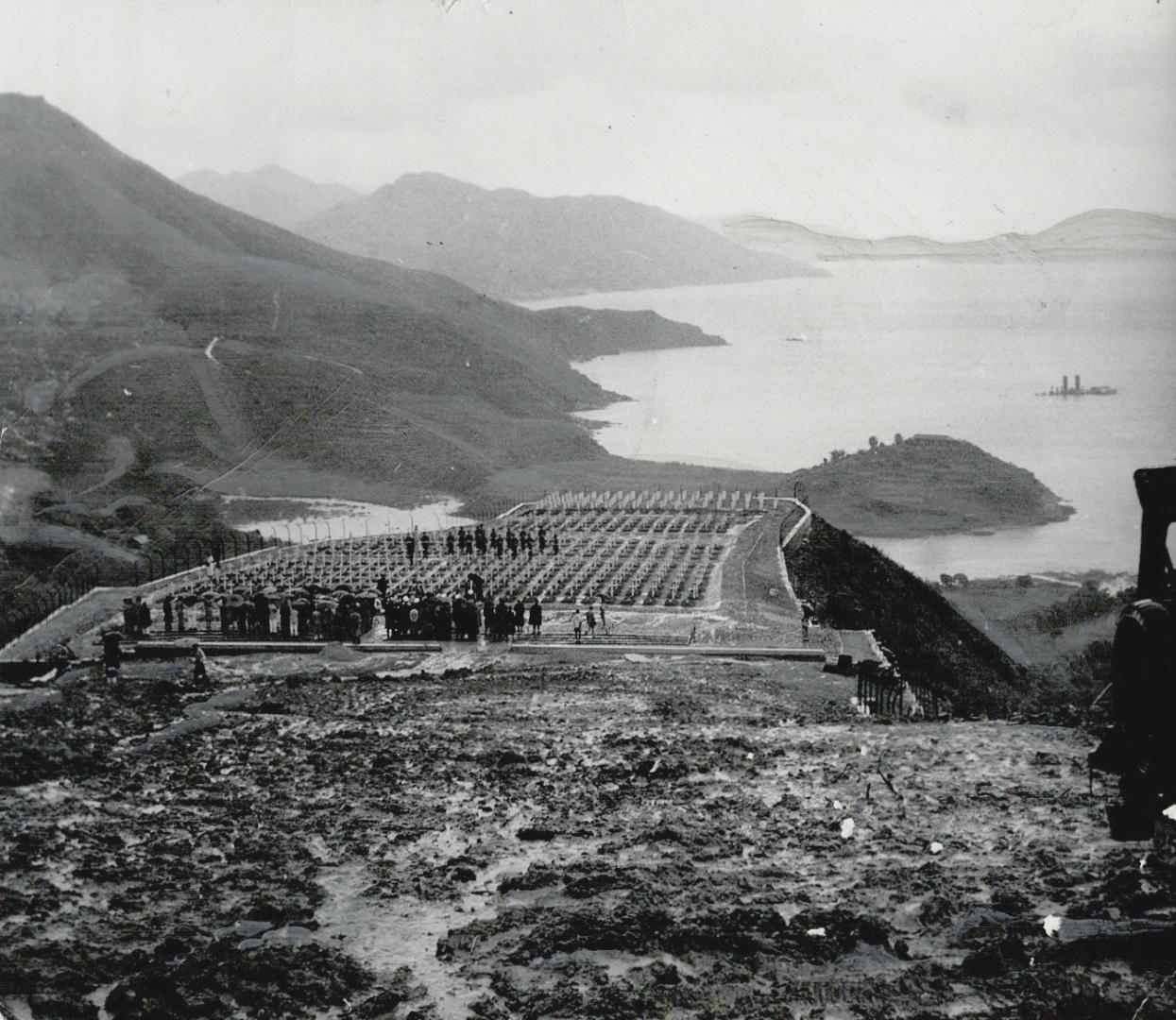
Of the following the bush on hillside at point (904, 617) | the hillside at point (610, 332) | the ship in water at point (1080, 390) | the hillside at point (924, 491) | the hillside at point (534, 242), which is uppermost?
the hillside at point (534, 242)

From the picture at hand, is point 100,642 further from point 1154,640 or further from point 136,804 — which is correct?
point 1154,640

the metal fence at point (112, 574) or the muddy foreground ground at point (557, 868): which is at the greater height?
the metal fence at point (112, 574)

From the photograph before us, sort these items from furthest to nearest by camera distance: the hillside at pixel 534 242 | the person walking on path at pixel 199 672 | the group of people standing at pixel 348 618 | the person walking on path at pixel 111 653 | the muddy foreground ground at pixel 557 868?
the hillside at pixel 534 242 → the group of people standing at pixel 348 618 → the person walking on path at pixel 111 653 → the person walking on path at pixel 199 672 → the muddy foreground ground at pixel 557 868

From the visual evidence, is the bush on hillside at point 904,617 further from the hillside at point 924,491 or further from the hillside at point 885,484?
the hillside at point 924,491

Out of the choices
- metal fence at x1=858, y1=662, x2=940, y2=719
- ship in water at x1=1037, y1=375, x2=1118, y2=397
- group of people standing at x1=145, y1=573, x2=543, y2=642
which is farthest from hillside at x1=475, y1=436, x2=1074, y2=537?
metal fence at x1=858, y1=662, x2=940, y2=719

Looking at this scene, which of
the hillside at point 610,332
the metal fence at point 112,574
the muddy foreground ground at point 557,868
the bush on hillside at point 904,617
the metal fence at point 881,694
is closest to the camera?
the muddy foreground ground at point 557,868

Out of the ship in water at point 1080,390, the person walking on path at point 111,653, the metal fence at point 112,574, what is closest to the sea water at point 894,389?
the ship in water at point 1080,390

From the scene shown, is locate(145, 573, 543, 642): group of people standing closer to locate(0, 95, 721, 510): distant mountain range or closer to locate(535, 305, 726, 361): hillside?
locate(0, 95, 721, 510): distant mountain range
